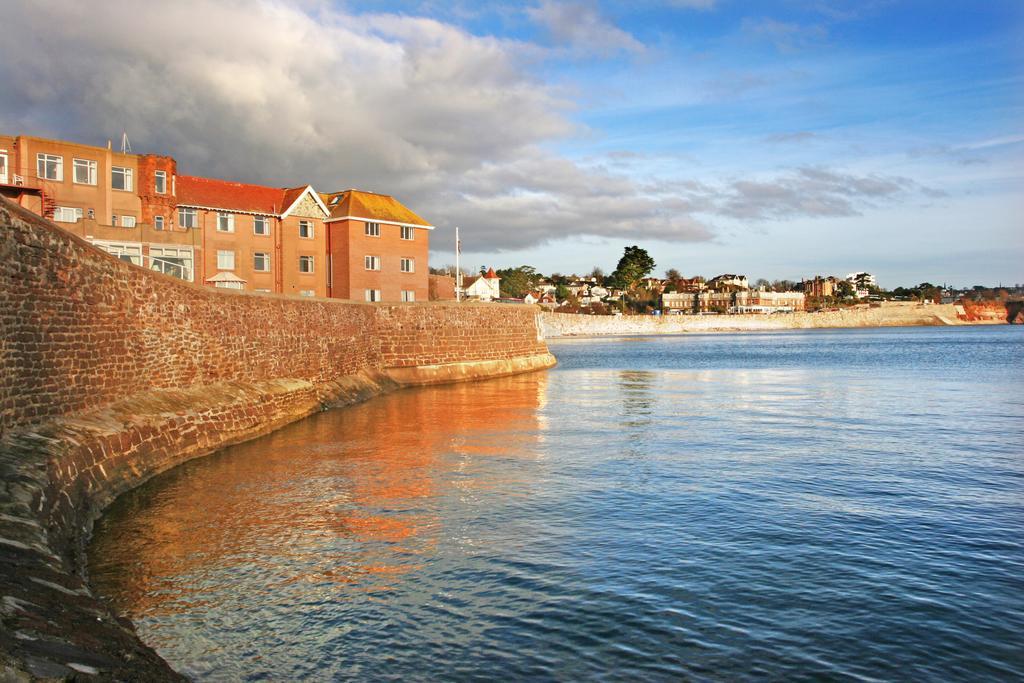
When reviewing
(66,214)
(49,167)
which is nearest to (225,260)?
(66,214)

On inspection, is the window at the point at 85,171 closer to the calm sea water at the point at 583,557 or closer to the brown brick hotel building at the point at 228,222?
the brown brick hotel building at the point at 228,222

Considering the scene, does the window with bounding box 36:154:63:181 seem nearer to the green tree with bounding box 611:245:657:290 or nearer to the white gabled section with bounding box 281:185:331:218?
the white gabled section with bounding box 281:185:331:218

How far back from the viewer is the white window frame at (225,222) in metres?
52.4

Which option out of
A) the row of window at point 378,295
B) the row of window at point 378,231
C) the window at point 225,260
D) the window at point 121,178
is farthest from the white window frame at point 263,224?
the window at point 121,178

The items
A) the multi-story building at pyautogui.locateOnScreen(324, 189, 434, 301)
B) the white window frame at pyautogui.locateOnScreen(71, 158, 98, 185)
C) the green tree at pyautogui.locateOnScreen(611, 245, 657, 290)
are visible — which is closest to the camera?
the white window frame at pyautogui.locateOnScreen(71, 158, 98, 185)

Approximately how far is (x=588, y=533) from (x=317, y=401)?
2160cm

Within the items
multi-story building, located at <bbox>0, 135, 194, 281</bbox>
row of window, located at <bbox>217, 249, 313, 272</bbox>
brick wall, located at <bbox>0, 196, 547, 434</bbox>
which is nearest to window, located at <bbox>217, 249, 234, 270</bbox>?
row of window, located at <bbox>217, 249, 313, 272</bbox>

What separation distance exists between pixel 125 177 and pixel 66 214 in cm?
469

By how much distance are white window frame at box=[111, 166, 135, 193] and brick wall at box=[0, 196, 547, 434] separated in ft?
61.4

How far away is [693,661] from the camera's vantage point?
8.15 m

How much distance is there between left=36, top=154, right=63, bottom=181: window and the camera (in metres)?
42.5

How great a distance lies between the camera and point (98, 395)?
57.5 ft

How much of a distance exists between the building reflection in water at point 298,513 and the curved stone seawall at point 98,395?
775mm

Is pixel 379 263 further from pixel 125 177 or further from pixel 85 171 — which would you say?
pixel 85 171
